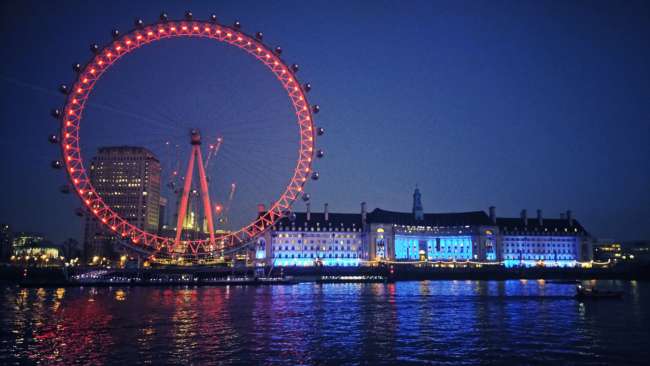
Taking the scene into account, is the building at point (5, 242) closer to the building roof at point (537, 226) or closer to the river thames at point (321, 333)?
the river thames at point (321, 333)

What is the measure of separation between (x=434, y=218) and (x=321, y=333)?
125 meters

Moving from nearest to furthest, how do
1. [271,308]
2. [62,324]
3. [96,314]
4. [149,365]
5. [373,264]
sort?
[149,365]
[62,324]
[96,314]
[271,308]
[373,264]

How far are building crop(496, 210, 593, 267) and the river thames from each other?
98908mm

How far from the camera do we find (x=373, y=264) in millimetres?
131750

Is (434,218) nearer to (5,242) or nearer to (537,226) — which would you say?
(537,226)

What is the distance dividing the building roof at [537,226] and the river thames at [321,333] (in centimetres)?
10139

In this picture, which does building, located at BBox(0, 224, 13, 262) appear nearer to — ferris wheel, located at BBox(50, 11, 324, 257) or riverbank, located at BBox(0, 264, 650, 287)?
riverbank, located at BBox(0, 264, 650, 287)

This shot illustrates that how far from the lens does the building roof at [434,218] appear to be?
479ft

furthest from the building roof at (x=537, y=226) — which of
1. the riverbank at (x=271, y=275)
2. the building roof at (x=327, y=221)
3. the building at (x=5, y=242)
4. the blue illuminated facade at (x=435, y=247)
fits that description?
the building at (x=5, y=242)

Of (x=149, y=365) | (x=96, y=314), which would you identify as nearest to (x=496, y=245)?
(x=96, y=314)

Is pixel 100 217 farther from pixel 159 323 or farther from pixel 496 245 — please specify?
pixel 496 245

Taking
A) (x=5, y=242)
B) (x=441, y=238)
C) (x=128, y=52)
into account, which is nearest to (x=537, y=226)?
(x=441, y=238)

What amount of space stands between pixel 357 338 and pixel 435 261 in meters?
112

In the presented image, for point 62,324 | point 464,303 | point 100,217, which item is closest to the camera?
point 62,324
